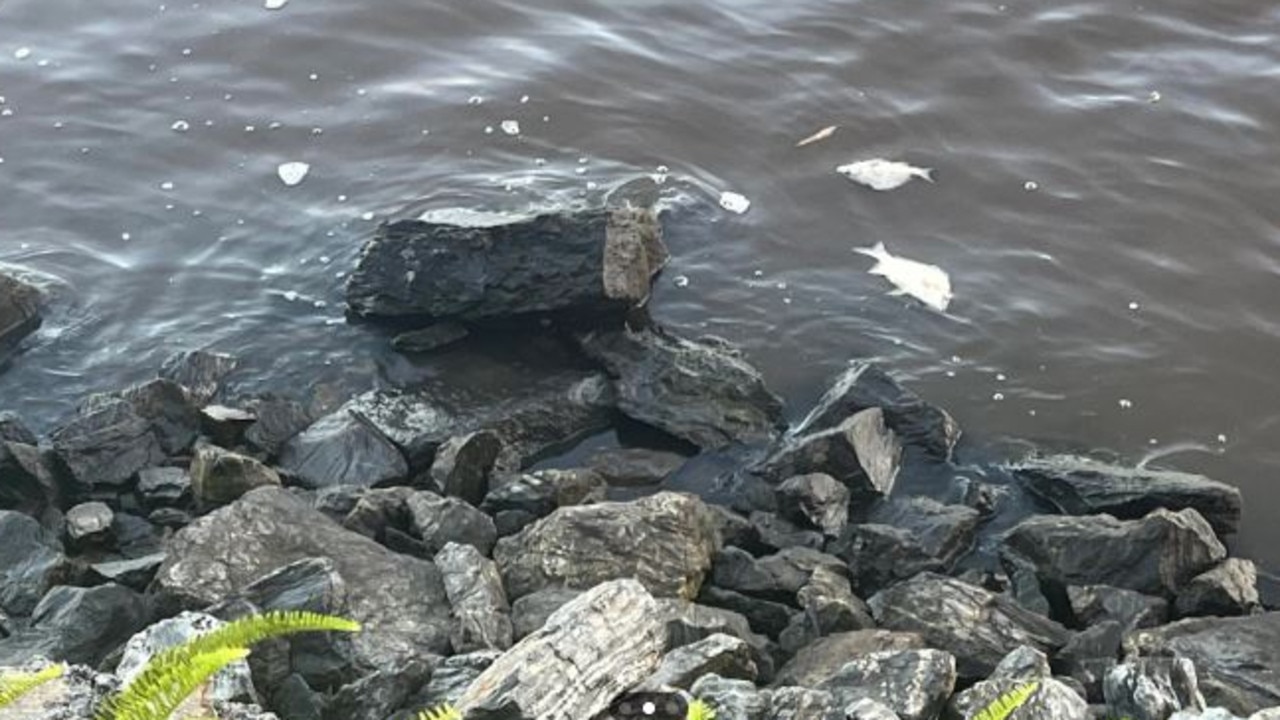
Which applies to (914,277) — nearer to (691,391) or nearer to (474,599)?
(691,391)

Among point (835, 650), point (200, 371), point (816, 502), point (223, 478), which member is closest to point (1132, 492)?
point (816, 502)

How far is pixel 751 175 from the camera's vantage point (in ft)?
42.0

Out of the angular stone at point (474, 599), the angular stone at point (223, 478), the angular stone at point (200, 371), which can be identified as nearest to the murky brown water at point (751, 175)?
the angular stone at point (200, 371)

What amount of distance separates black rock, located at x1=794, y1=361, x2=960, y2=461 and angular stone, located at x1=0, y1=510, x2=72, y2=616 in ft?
14.7

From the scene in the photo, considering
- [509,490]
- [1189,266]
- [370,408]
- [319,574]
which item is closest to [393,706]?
[319,574]

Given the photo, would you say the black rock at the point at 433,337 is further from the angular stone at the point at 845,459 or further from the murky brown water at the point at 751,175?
the angular stone at the point at 845,459

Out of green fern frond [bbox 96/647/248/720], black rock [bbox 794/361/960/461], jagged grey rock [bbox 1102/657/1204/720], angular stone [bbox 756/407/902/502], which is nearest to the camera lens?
green fern frond [bbox 96/647/248/720]

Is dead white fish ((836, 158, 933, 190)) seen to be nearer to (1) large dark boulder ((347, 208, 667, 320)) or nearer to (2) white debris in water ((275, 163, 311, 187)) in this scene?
(1) large dark boulder ((347, 208, 667, 320))

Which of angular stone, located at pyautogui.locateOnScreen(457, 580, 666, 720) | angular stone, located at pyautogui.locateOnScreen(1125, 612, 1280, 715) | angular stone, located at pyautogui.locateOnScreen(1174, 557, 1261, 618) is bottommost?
angular stone, located at pyautogui.locateOnScreen(1174, 557, 1261, 618)

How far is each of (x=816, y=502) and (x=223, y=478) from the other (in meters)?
3.46

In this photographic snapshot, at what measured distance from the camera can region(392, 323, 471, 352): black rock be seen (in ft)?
35.5

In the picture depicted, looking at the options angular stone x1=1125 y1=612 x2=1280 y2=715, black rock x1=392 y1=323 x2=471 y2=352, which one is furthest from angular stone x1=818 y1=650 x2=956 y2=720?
black rock x1=392 y1=323 x2=471 y2=352

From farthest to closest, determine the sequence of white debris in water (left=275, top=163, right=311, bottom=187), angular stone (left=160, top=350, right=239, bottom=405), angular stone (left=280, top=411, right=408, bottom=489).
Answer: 1. white debris in water (left=275, top=163, right=311, bottom=187)
2. angular stone (left=160, top=350, right=239, bottom=405)
3. angular stone (left=280, top=411, right=408, bottom=489)

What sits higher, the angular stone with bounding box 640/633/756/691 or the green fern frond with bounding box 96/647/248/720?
the green fern frond with bounding box 96/647/248/720
